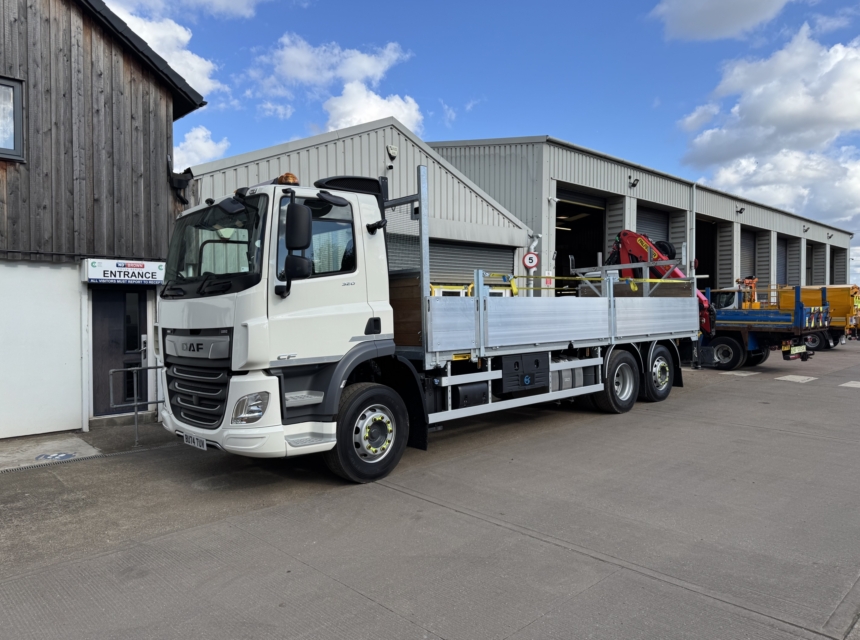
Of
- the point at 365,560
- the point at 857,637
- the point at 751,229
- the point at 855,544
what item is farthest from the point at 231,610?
the point at 751,229

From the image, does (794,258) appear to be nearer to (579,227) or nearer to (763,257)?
(763,257)

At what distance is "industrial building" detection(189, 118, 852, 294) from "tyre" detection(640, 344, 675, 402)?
5.30ft

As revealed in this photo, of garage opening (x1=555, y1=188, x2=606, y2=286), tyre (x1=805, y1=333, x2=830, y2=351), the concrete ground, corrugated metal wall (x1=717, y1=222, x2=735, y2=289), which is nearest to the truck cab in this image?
the concrete ground

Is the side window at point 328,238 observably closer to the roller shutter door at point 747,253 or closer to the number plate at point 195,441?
the number plate at point 195,441

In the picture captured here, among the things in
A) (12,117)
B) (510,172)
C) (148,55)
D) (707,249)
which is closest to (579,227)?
(510,172)

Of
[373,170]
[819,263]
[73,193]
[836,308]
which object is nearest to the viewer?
[73,193]

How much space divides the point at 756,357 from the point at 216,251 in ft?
48.8

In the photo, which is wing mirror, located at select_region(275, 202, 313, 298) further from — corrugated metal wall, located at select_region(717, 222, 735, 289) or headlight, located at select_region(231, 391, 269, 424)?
corrugated metal wall, located at select_region(717, 222, 735, 289)

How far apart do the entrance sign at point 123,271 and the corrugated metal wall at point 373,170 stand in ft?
4.18

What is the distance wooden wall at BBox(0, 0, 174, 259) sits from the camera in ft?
25.4

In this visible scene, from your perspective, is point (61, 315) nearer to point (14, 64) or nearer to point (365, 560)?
point (14, 64)

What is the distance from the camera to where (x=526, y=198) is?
1727cm

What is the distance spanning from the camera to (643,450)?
690cm

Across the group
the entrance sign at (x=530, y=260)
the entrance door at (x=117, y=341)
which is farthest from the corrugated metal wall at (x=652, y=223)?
the entrance door at (x=117, y=341)
